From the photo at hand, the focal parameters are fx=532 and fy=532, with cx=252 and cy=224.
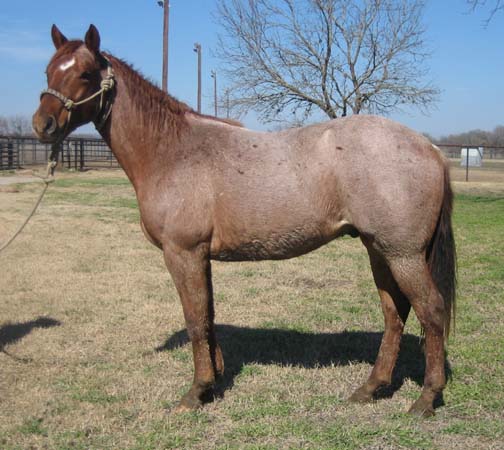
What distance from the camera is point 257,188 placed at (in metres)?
3.42

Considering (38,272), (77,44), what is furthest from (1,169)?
(77,44)

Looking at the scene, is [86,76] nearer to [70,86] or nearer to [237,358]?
[70,86]

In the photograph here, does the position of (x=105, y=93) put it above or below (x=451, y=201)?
above

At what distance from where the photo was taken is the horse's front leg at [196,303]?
11.4 feet

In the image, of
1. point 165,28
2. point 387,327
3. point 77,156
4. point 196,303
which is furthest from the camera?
point 77,156

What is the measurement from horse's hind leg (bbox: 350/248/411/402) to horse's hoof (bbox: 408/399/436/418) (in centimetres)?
30

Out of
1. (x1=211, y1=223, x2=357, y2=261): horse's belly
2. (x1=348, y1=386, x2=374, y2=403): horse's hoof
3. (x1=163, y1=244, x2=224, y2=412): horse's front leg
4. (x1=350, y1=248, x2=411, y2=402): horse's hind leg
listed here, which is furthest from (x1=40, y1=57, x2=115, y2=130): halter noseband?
(x1=348, y1=386, x2=374, y2=403): horse's hoof

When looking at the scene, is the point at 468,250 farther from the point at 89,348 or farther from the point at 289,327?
the point at 89,348

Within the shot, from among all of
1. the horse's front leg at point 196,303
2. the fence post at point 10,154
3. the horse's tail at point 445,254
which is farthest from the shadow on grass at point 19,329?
the fence post at point 10,154

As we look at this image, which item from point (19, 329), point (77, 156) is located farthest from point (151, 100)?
point (77, 156)

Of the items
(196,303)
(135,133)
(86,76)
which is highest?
(86,76)

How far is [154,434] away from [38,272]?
4920 millimetres

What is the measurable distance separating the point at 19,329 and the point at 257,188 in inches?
123

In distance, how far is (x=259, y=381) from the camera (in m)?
3.98
